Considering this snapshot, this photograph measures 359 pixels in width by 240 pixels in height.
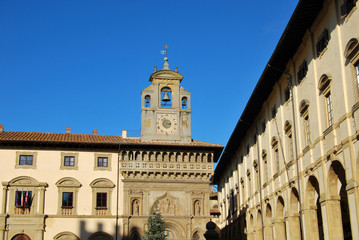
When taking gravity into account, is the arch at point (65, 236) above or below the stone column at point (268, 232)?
above

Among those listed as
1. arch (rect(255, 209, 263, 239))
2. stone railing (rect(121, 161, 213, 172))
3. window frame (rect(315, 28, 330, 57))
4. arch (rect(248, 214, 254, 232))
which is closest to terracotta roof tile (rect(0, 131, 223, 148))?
stone railing (rect(121, 161, 213, 172))

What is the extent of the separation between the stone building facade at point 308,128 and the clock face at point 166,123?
9.91 metres

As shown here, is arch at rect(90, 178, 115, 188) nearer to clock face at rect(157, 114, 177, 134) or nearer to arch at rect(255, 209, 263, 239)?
clock face at rect(157, 114, 177, 134)

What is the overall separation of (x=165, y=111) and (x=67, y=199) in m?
11.5

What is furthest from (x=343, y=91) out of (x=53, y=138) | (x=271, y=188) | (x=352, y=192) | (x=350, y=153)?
(x=53, y=138)

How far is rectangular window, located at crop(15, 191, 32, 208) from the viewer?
1561 inches

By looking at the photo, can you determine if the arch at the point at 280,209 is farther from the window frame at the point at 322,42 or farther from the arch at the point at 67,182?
the arch at the point at 67,182

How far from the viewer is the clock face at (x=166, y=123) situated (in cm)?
4422

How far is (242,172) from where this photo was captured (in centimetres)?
3988

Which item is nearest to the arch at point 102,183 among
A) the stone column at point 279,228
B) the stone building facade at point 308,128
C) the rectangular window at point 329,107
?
the stone building facade at point 308,128

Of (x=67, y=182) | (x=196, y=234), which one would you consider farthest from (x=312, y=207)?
(x=67, y=182)

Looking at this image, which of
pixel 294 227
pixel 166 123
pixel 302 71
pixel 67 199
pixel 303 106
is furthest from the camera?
pixel 166 123

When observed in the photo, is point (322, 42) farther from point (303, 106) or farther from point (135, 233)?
point (135, 233)

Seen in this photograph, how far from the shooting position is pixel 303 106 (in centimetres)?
2289
